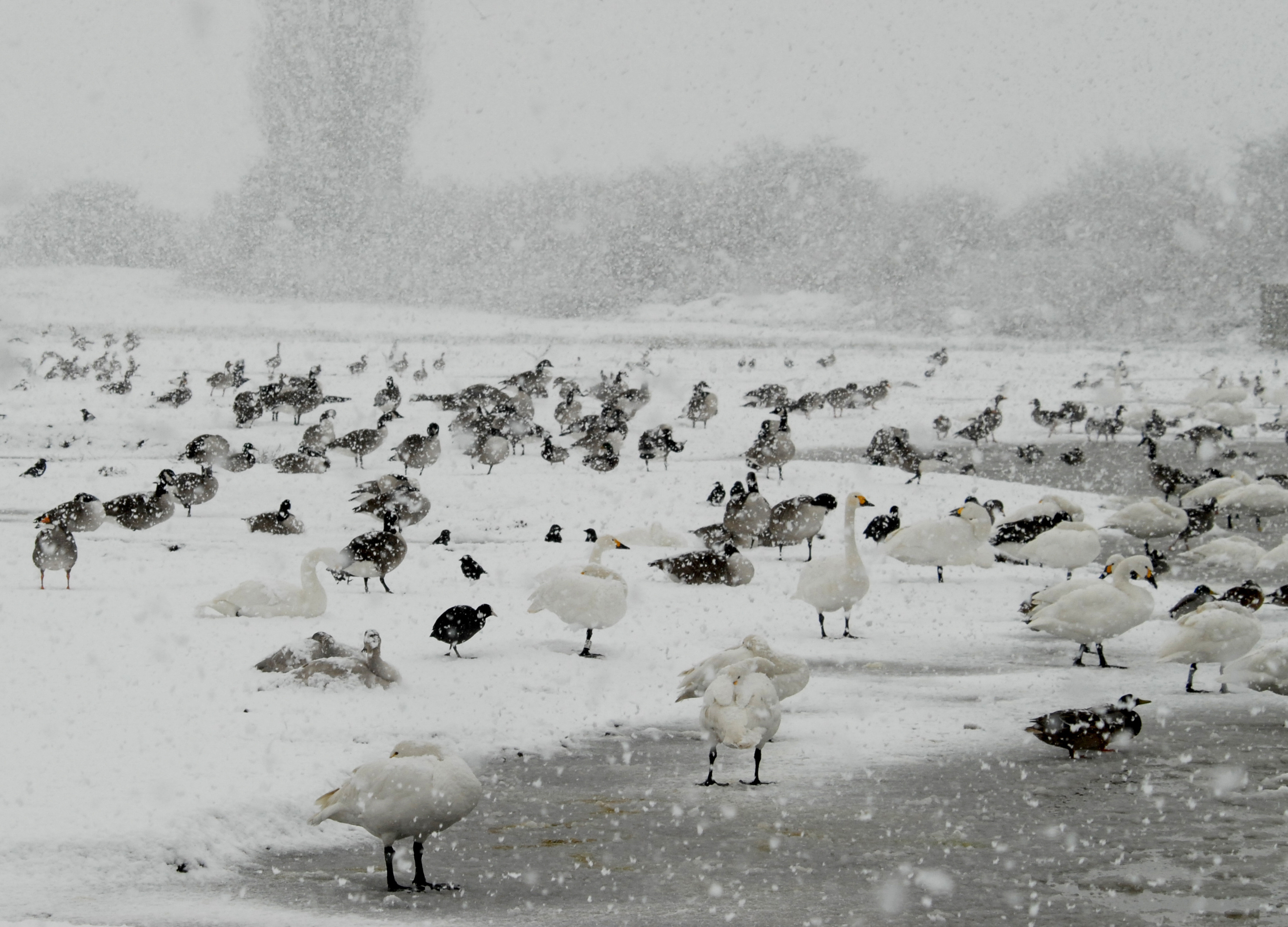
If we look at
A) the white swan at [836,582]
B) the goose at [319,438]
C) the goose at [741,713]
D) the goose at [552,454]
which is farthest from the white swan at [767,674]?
the goose at [319,438]

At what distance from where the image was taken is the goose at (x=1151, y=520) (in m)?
16.0

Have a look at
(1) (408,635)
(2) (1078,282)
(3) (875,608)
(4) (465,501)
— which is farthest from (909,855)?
(2) (1078,282)

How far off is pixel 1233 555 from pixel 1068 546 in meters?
2.99

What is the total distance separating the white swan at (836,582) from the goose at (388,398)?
15.9 m

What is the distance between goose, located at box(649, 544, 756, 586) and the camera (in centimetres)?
1363

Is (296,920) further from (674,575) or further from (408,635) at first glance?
(674,575)

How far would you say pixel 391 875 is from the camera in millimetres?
5672

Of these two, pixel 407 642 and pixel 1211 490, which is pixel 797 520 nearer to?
pixel 407 642

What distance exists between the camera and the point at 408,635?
10.8m

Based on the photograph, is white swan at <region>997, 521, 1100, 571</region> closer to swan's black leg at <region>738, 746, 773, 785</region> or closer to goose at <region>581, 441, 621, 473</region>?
swan's black leg at <region>738, 746, 773, 785</region>

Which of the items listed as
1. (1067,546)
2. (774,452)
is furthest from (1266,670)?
(774,452)

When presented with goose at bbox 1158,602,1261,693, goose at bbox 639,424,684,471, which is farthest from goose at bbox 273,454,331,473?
goose at bbox 1158,602,1261,693

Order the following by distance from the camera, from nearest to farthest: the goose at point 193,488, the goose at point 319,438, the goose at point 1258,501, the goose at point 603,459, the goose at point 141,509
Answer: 1. the goose at point 141,509
2. the goose at point 193,488
3. the goose at point 1258,501
4. the goose at point 319,438
5. the goose at point 603,459

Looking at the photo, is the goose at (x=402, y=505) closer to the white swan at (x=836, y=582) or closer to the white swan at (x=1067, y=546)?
the white swan at (x=836, y=582)
